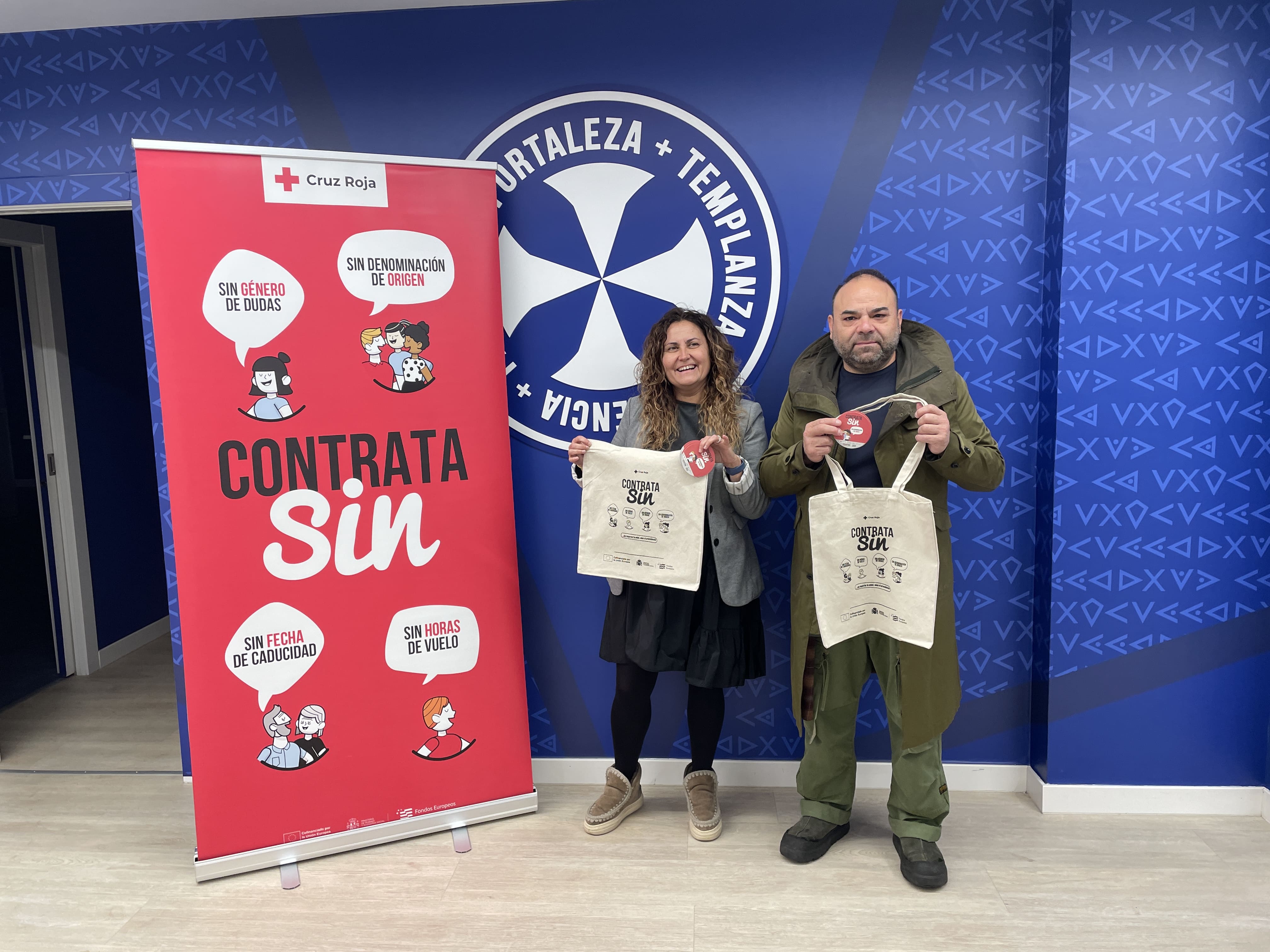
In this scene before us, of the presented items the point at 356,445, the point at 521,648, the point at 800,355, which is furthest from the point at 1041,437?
the point at 356,445

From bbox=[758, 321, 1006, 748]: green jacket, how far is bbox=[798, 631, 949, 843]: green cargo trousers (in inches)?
2.0

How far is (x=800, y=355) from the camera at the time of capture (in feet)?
7.84

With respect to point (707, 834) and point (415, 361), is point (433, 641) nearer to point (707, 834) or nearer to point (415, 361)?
point (415, 361)

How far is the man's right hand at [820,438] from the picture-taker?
→ 6.84 ft

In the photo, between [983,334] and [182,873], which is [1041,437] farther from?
[182,873]

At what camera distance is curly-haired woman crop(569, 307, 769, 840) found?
238cm

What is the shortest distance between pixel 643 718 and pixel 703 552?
642mm

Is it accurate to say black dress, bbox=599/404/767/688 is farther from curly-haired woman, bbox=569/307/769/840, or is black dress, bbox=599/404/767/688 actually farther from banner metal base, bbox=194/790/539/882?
banner metal base, bbox=194/790/539/882

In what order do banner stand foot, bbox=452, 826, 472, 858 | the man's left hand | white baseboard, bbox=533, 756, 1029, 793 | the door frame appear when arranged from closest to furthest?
the man's left hand → banner stand foot, bbox=452, 826, 472, 858 → white baseboard, bbox=533, 756, 1029, 793 → the door frame

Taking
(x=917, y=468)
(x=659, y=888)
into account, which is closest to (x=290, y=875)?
(x=659, y=888)

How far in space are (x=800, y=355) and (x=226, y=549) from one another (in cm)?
181

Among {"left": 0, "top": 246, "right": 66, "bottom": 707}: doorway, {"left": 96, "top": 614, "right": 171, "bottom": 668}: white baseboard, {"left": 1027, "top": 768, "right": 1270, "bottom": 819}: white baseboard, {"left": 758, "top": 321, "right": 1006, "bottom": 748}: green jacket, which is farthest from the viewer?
{"left": 96, "top": 614, "right": 171, "bottom": 668}: white baseboard

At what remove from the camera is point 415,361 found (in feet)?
8.05

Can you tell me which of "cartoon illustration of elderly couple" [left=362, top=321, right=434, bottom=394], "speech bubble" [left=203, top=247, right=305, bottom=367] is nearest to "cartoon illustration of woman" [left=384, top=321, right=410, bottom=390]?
"cartoon illustration of elderly couple" [left=362, top=321, right=434, bottom=394]
